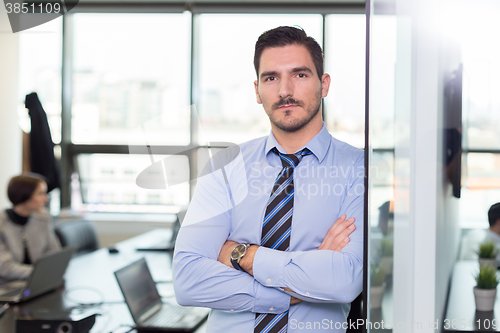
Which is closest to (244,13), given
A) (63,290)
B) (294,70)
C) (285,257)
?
(294,70)

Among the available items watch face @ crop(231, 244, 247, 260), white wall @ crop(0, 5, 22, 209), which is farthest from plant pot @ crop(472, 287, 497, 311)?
white wall @ crop(0, 5, 22, 209)

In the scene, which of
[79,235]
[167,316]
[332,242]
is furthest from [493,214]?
[79,235]

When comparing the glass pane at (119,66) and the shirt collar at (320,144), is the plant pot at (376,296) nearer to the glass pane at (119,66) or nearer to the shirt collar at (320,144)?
the shirt collar at (320,144)

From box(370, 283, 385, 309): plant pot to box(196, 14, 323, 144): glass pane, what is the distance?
558mm

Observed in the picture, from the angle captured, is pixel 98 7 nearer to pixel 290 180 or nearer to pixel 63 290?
pixel 290 180

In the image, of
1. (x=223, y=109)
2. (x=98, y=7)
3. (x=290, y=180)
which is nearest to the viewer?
(x=290, y=180)

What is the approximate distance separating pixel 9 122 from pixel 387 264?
16.3 feet

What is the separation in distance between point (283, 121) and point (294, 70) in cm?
15

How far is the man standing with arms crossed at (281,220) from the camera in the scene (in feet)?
4.14

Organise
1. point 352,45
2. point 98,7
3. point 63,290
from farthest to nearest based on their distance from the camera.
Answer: point 63,290 < point 98,7 < point 352,45

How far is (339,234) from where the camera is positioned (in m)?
1.29

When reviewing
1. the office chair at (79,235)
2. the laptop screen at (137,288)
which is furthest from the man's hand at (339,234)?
the office chair at (79,235)

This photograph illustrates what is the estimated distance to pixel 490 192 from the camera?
3.83ft

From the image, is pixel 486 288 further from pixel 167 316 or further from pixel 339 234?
pixel 167 316
